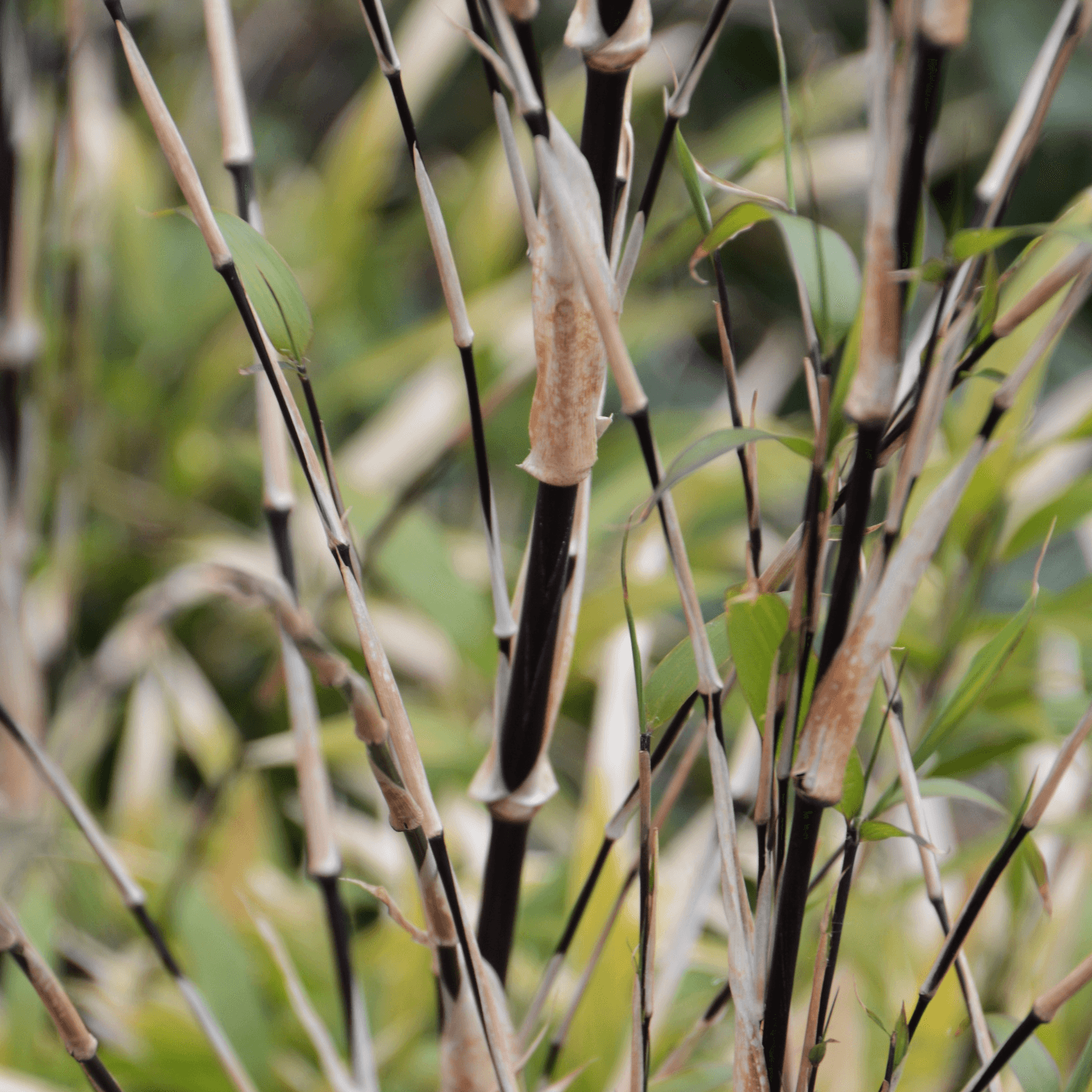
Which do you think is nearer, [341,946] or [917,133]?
[917,133]

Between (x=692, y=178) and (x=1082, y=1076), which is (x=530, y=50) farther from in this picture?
(x=1082, y=1076)

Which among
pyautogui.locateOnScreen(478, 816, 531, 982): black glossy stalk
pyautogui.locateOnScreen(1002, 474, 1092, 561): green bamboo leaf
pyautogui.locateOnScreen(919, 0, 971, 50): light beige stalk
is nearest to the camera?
pyautogui.locateOnScreen(919, 0, 971, 50): light beige stalk

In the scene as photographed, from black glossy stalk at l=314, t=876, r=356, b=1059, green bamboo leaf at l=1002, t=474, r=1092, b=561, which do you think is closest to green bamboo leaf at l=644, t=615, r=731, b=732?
black glossy stalk at l=314, t=876, r=356, b=1059

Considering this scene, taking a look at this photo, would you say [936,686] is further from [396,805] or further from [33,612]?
[33,612]

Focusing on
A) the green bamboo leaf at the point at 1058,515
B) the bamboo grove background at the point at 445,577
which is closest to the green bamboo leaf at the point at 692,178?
the bamboo grove background at the point at 445,577

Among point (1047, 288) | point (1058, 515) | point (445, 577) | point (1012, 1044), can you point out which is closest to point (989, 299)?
point (1047, 288)

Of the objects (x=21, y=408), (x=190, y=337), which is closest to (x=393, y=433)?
(x=190, y=337)

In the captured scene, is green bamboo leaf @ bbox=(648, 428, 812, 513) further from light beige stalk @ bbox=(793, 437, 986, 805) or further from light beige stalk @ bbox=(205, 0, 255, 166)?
light beige stalk @ bbox=(205, 0, 255, 166)
